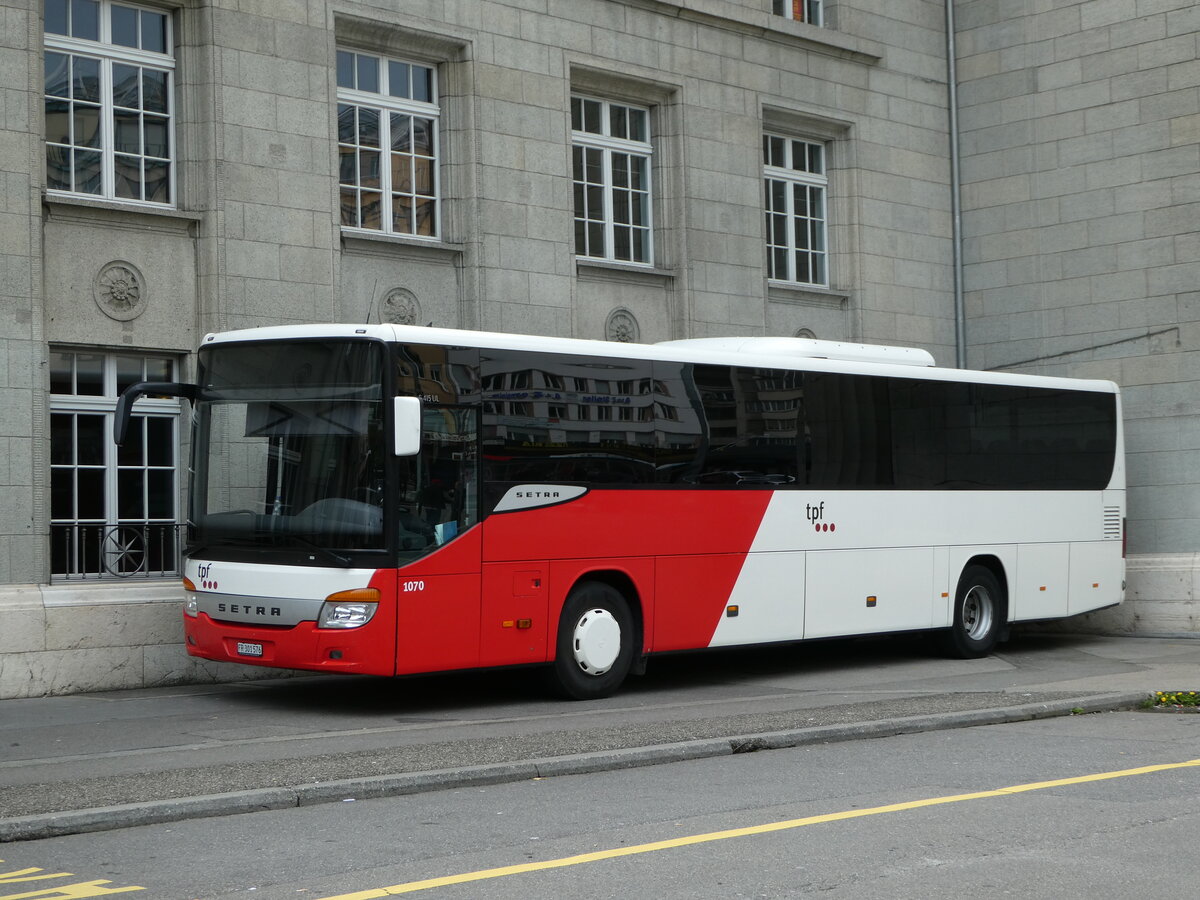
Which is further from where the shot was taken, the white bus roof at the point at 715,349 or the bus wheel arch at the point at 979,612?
the bus wheel arch at the point at 979,612

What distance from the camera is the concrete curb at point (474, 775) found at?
7.90m

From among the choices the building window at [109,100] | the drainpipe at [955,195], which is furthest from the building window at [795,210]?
the building window at [109,100]

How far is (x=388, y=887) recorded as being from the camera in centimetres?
645

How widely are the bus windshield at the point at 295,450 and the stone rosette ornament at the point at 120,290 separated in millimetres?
2740

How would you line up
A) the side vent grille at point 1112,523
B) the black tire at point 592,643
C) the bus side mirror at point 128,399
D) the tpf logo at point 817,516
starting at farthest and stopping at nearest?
1. the side vent grille at point 1112,523
2. the tpf logo at point 817,516
3. the black tire at point 592,643
4. the bus side mirror at point 128,399

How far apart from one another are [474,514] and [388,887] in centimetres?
638

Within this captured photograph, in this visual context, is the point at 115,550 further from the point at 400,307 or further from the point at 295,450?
the point at 400,307

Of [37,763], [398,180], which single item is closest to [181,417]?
[398,180]

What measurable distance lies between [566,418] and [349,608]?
250 centimetres

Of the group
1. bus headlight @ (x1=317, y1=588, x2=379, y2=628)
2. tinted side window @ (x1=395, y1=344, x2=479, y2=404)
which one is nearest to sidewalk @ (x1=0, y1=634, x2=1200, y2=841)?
bus headlight @ (x1=317, y1=588, x2=379, y2=628)

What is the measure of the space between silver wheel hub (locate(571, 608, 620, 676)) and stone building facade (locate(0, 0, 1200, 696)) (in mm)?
3952

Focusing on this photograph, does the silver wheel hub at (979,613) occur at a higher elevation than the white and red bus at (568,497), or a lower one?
lower

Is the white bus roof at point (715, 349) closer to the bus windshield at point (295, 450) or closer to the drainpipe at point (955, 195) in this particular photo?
the bus windshield at point (295, 450)

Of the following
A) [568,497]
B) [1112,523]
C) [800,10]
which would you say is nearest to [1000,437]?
[1112,523]
